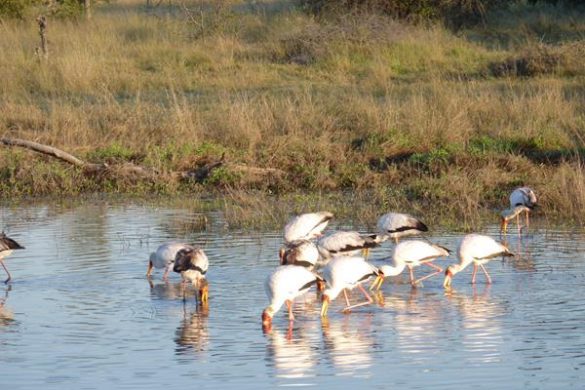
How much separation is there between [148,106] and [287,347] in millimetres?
9177

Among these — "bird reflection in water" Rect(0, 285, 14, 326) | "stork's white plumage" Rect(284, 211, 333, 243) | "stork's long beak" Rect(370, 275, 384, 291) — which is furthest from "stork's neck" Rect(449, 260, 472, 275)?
"bird reflection in water" Rect(0, 285, 14, 326)

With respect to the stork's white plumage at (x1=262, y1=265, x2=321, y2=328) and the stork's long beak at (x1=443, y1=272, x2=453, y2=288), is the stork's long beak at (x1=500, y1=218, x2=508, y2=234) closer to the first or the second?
the stork's long beak at (x1=443, y1=272, x2=453, y2=288)

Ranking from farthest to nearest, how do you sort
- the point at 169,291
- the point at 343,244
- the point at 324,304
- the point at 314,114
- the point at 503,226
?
the point at 314,114
the point at 503,226
the point at 343,244
the point at 169,291
the point at 324,304

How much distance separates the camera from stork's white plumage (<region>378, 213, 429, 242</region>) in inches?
397

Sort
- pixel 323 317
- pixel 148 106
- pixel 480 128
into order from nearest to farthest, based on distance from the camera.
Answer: pixel 323 317
pixel 480 128
pixel 148 106

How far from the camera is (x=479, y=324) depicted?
7750mm

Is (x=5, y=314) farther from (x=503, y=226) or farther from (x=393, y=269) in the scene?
(x=503, y=226)

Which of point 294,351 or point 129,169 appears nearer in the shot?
point 294,351

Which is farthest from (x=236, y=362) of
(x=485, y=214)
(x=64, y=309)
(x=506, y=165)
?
(x=506, y=165)

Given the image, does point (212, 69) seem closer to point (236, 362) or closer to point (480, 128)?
point (480, 128)

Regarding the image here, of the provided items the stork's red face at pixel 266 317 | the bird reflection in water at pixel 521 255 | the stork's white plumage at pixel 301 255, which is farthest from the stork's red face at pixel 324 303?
the bird reflection in water at pixel 521 255

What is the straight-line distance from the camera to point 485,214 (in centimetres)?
1206

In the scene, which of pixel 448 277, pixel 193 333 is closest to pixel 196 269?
pixel 193 333

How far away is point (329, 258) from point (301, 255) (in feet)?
2.23
